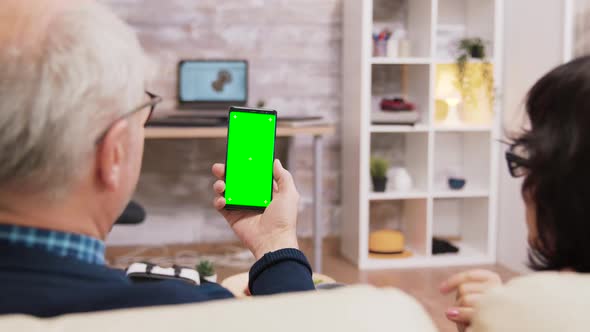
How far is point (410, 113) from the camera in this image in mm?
3570

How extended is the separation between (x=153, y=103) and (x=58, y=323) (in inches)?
13.4

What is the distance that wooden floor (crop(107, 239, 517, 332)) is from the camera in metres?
3.07

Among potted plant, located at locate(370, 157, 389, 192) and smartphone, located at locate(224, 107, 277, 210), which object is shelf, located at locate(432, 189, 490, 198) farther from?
smartphone, located at locate(224, 107, 277, 210)

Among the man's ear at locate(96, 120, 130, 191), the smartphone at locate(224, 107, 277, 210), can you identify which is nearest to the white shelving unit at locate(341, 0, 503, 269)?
the smartphone at locate(224, 107, 277, 210)

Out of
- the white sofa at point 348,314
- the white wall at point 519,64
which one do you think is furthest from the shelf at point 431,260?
the white sofa at point 348,314

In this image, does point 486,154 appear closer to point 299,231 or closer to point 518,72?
point 518,72

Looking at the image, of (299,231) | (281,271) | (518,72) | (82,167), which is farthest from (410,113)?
(82,167)

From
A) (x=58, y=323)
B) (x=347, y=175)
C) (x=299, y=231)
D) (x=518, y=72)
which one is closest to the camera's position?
(x=58, y=323)

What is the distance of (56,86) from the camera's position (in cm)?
71

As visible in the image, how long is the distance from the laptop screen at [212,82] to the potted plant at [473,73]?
3.67 ft

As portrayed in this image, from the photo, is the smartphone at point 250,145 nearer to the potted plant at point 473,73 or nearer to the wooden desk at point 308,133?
the wooden desk at point 308,133

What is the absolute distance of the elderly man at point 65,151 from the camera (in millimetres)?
697

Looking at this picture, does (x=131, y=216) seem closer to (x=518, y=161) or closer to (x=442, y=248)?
(x=442, y=248)

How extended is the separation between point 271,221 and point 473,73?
267 centimetres
